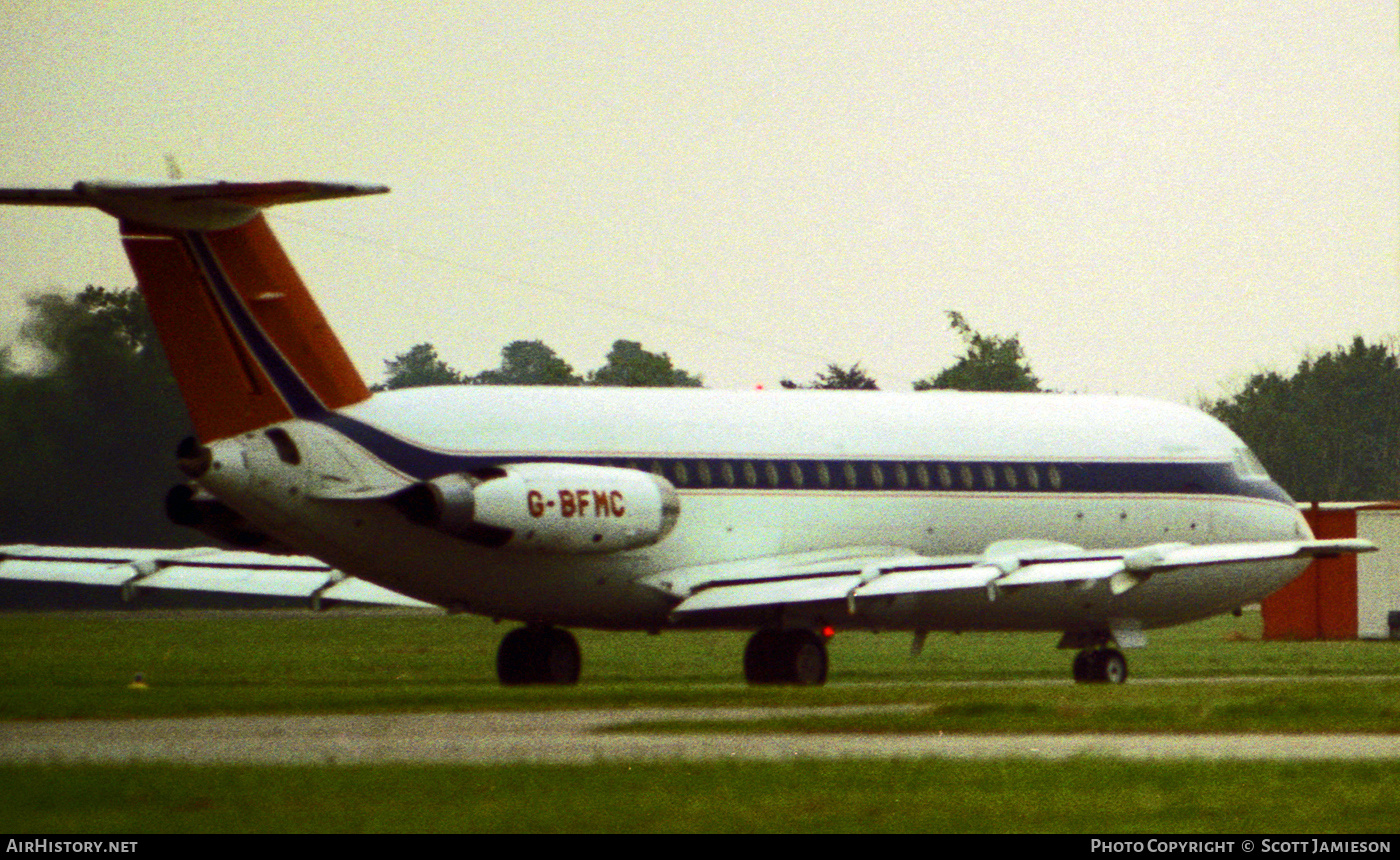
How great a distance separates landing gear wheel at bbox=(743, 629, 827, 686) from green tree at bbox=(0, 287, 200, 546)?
12119 millimetres

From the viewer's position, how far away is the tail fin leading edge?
2777 cm

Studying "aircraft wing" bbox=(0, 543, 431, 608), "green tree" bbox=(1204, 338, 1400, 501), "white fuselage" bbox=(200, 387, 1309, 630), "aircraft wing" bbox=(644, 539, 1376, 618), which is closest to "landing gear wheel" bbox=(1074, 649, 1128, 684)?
"white fuselage" bbox=(200, 387, 1309, 630)

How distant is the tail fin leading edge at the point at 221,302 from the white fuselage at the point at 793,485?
17.5 inches

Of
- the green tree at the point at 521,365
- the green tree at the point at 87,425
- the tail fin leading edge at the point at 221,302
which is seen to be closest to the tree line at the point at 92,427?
the green tree at the point at 87,425

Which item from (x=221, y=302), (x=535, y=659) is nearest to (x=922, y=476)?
(x=535, y=659)

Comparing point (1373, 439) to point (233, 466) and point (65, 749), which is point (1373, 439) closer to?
point (233, 466)

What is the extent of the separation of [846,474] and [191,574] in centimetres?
919

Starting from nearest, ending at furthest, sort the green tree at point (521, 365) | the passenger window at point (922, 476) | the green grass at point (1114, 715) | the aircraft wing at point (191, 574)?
the green grass at point (1114, 715)
the aircraft wing at point (191, 574)
the passenger window at point (922, 476)
the green tree at point (521, 365)

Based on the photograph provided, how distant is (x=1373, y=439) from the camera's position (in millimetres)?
128875

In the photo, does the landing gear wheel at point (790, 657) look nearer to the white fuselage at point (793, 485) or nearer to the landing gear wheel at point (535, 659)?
the white fuselage at point (793, 485)

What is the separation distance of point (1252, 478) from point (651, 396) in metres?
10.7

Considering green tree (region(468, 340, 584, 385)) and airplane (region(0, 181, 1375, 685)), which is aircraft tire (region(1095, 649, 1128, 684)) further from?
green tree (region(468, 340, 584, 385))

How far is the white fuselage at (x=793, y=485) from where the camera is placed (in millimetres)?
29688
